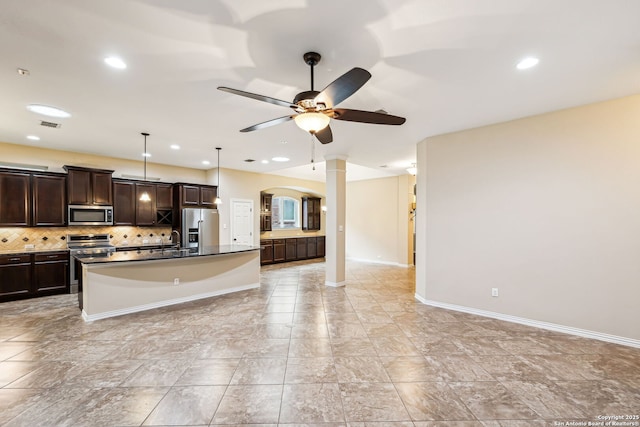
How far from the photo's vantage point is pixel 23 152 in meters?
5.32

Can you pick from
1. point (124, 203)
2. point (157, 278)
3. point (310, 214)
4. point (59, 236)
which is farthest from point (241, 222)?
point (59, 236)

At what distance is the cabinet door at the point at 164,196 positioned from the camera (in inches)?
265

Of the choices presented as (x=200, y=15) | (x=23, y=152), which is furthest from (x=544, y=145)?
(x=23, y=152)

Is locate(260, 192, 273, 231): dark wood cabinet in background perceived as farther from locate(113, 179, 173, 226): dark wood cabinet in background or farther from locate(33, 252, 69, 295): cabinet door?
locate(33, 252, 69, 295): cabinet door

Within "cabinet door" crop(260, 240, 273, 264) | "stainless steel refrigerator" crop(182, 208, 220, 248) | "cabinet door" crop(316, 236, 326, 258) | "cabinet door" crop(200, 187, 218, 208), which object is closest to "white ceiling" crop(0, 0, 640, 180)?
"stainless steel refrigerator" crop(182, 208, 220, 248)

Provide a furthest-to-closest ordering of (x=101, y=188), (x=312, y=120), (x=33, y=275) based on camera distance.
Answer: (x=101, y=188), (x=33, y=275), (x=312, y=120)

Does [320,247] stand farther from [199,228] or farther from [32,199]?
[32,199]

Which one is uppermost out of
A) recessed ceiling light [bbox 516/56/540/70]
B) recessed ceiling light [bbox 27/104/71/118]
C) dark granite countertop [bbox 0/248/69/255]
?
recessed ceiling light [bbox 27/104/71/118]

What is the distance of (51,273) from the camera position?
5.17 m

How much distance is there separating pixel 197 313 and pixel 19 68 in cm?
346

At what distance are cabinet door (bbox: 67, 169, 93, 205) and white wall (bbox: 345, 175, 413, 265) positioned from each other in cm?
720

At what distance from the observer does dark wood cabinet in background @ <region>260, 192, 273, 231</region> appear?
8.91 meters

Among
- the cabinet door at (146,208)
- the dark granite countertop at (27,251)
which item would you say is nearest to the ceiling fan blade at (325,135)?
the cabinet door at (146,208)

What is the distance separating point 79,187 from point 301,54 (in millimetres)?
5775
